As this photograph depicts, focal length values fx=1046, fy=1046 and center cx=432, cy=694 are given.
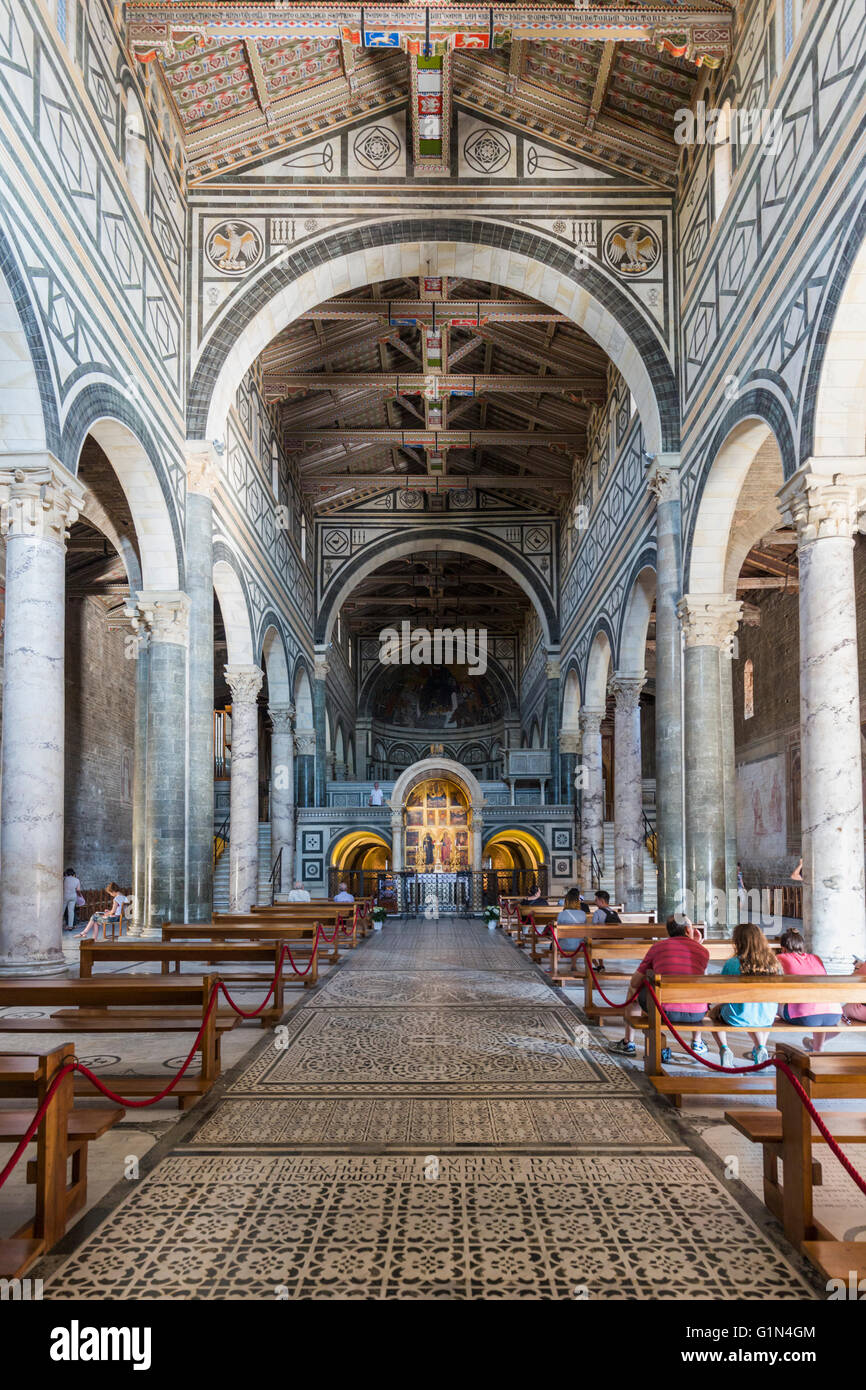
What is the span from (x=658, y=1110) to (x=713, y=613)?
9.80 meters

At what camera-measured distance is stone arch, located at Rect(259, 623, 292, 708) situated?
2498 cm

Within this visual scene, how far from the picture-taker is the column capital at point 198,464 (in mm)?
15883

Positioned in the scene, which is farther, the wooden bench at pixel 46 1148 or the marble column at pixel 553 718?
the marble column at pixel 553 718

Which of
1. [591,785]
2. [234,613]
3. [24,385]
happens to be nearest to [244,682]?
[234,613]

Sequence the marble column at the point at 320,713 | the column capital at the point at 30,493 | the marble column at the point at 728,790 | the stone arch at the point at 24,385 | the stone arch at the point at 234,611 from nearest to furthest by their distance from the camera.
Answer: the stone arch at the point at 24,385, the column capital at the point at 30,493, the marble column at the point at 728,790, the stone arch at the point at 234,611, the marble column at the point at 320,713

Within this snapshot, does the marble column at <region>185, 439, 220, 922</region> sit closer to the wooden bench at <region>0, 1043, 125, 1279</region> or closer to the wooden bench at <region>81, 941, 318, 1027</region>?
the wooden bench at <region>81, 941, 318, 1027</region>

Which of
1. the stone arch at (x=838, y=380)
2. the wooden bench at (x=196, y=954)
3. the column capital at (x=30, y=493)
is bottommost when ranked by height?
the wooden bench at (x=196, y=954)

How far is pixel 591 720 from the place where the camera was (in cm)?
2712

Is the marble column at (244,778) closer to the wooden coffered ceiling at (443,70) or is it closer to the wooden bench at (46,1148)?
the wooden coffered ceiling at (443,70)

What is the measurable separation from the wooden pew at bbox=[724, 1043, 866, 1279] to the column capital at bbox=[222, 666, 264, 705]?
17988 millimetres

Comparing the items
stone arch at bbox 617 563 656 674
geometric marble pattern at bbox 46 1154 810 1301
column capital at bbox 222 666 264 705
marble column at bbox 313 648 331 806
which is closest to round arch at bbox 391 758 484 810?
marble column at bbox 313 648 331 806

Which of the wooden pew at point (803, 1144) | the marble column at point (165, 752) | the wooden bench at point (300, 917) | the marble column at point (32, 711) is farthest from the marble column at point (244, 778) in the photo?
the wooden pew at point (803, 1144)

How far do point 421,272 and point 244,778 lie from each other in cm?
1056

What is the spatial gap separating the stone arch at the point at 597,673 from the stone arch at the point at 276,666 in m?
7.69
